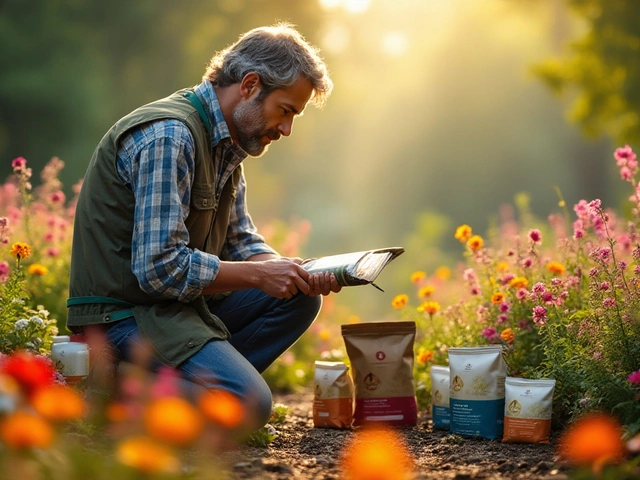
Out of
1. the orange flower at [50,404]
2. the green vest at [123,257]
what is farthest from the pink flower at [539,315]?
the orange flower at [50,404]

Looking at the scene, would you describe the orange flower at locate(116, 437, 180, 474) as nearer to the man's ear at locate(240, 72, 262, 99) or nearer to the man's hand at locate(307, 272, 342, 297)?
the man's hand at locate(307, 272, 342, 297)

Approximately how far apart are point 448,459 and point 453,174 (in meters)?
26.6

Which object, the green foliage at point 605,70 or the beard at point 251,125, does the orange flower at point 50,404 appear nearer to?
the beard at point 251,125

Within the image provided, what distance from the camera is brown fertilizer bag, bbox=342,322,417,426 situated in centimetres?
332

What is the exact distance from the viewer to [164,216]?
2.69 meters

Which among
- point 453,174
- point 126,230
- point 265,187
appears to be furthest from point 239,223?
point 453,174

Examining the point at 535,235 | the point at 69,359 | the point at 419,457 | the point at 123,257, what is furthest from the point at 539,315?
the point at 69,359

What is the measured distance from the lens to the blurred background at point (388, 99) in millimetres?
10711

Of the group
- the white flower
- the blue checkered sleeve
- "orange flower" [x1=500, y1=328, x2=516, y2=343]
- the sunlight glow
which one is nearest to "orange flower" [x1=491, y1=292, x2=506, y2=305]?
"orange flower" [x1=500, y1=328, x2=516, y2=343]

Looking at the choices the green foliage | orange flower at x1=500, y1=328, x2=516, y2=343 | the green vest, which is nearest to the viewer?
the green vest

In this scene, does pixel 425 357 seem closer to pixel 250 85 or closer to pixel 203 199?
pixel 203 199

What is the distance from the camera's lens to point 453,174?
94.2 feet

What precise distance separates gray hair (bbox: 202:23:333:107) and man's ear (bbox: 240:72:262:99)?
0.02 m

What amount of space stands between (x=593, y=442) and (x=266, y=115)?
1850mm
